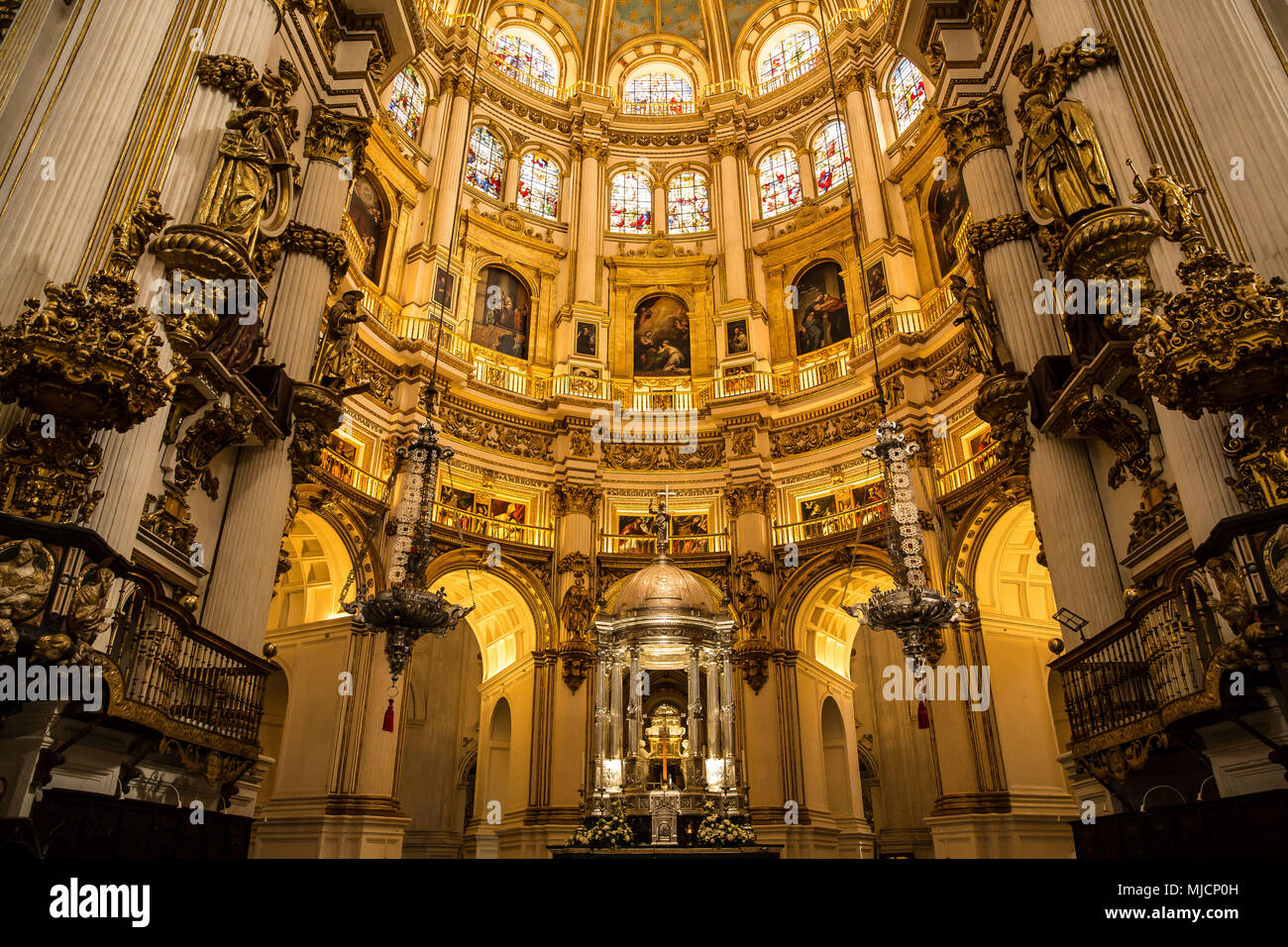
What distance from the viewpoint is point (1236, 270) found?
6867 millimetres

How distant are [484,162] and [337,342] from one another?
1473 centimetres

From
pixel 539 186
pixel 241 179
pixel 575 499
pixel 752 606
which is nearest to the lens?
pixel 241 179

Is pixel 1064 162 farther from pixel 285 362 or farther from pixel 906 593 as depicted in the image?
pixel 285 362

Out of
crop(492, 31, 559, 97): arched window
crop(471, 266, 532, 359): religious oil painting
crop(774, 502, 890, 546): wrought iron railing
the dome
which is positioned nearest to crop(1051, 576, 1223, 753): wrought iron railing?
the dome

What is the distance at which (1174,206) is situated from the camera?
778cm

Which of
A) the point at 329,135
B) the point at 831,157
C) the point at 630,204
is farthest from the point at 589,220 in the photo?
the point at 329,135

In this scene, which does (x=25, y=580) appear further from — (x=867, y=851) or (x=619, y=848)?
(x=867, y=851)

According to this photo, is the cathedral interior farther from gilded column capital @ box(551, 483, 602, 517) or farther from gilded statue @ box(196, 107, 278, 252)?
gilded column capital @ box(551, 483, 602, 517)

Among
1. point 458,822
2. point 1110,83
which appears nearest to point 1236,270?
point 1110,83

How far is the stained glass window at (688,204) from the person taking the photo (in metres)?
27.4

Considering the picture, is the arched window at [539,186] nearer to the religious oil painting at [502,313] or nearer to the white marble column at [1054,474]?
the religious oil painting at [502,313]

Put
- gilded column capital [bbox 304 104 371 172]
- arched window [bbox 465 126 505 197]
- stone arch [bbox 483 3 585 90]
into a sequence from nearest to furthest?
gilded column capital [bbox 304 104 371 172] < arched window [bbox 465 126 505 197] < stone arch [bbox 483 3 585 90]

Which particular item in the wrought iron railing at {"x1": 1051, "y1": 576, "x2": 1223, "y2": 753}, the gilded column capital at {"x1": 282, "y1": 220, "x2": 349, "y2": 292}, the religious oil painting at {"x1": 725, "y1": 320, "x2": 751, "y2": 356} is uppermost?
the religious oil painting at {"x1": 725, "y1": 320, "x2": 751, "y2": 356}

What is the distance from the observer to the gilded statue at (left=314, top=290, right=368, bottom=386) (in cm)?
1300
